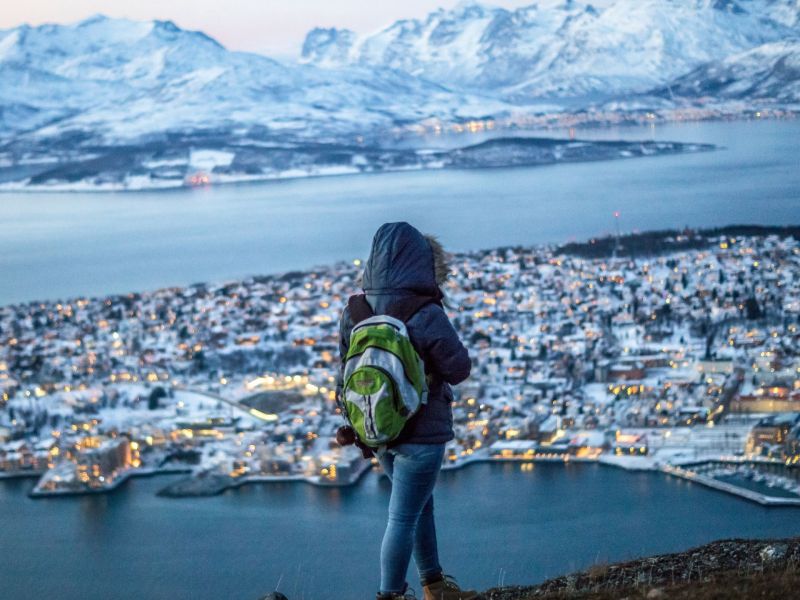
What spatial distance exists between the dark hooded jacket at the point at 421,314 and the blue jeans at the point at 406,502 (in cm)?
2

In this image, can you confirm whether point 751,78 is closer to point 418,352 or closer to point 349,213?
point 349,213

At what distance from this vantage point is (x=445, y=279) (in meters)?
1.55

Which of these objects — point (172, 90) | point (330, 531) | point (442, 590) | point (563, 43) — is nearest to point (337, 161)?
point (172, 90)

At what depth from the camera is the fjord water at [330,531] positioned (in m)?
5.59

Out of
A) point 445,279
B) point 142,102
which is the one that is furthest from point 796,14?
point 445,279

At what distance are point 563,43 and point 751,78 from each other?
46216 millimetres

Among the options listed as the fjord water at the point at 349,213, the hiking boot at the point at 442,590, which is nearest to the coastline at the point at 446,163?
the fjord water at the point at 349,213

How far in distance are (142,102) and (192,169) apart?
20.2 m

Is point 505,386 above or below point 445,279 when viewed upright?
below

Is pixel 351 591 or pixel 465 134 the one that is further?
pixel 465 134

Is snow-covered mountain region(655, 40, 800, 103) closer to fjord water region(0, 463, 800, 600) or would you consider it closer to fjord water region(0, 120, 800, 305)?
fjord water region(0, 120, 800, 305)

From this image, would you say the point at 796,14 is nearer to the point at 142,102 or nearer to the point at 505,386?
the point at 142,102

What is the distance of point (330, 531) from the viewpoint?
253 inches

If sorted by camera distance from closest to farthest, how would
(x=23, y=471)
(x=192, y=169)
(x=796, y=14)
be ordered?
1. (x=23, y=471)
2. (x=192, y=169)
3. (x=796, y=14)
